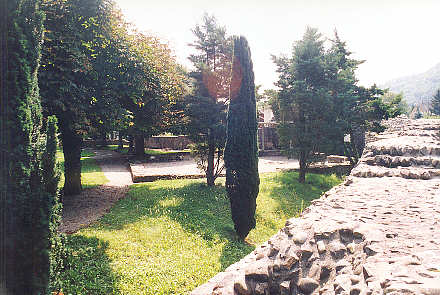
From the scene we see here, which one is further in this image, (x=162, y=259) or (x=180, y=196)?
(x=180, y=196)

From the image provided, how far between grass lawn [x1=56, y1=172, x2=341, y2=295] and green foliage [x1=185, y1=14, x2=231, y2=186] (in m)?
2.00

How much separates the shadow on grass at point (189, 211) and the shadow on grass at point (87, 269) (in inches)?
43.8

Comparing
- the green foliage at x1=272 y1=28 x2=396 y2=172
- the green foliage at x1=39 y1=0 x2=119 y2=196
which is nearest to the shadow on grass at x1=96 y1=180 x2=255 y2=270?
the green foliage at x1=39 y1=0 x2=119 y2=196

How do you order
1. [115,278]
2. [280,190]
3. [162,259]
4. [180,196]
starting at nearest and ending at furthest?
[115,278] → [162,259] → [180,196] → [280,190]

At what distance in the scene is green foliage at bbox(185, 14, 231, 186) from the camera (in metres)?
11.0

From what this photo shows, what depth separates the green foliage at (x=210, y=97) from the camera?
36.2 feet

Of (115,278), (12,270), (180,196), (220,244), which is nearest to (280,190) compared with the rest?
(180,196)

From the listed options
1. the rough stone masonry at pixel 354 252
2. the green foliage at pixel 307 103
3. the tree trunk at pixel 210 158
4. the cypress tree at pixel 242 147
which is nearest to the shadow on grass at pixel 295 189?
the green foliage at pixel 307 103

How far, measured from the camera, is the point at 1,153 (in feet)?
9.62

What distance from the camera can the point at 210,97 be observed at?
37.0 feet

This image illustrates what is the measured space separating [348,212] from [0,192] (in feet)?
13.6

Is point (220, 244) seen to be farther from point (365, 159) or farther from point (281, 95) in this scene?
point (281, 95)

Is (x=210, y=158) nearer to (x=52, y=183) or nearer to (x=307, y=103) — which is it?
(x=307, y=103)

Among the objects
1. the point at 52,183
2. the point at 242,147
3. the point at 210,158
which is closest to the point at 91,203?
the point at 210,158
